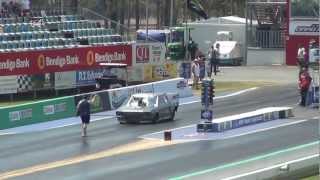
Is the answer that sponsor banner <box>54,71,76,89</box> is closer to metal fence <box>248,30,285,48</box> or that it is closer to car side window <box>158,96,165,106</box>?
car side window <box>158,96,165,106</box>

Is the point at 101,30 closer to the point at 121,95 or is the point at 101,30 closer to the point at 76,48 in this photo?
the point at 76,48

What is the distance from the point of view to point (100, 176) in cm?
1989

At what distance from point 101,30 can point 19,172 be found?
89.8 ft

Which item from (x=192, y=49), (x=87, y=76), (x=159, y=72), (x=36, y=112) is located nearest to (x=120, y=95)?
(x=36, y=112)

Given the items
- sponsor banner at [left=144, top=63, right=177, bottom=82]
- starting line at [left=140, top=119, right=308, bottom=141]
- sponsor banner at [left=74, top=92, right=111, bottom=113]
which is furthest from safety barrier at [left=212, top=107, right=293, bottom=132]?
sponsor banner at [left=144, top=63, right=177, bottom=82]

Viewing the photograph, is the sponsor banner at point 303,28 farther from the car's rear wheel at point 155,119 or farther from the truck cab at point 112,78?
the car's rear wheel at point 155,119

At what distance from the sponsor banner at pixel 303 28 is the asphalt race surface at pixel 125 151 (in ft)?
76.2

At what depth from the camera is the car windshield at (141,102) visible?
31.7 m

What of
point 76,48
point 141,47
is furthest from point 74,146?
point 141,47

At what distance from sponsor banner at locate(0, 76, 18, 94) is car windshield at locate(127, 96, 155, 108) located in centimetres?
957

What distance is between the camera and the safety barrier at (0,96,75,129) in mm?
30844

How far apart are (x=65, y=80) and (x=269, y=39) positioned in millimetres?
21854

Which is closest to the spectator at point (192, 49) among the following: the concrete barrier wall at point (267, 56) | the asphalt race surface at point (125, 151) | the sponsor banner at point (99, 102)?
the concrete barrier wall at point (267, 56)

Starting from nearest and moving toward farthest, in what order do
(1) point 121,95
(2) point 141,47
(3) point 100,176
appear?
(3) point 100,176
(1) point 121,95
(2) point 141,47
